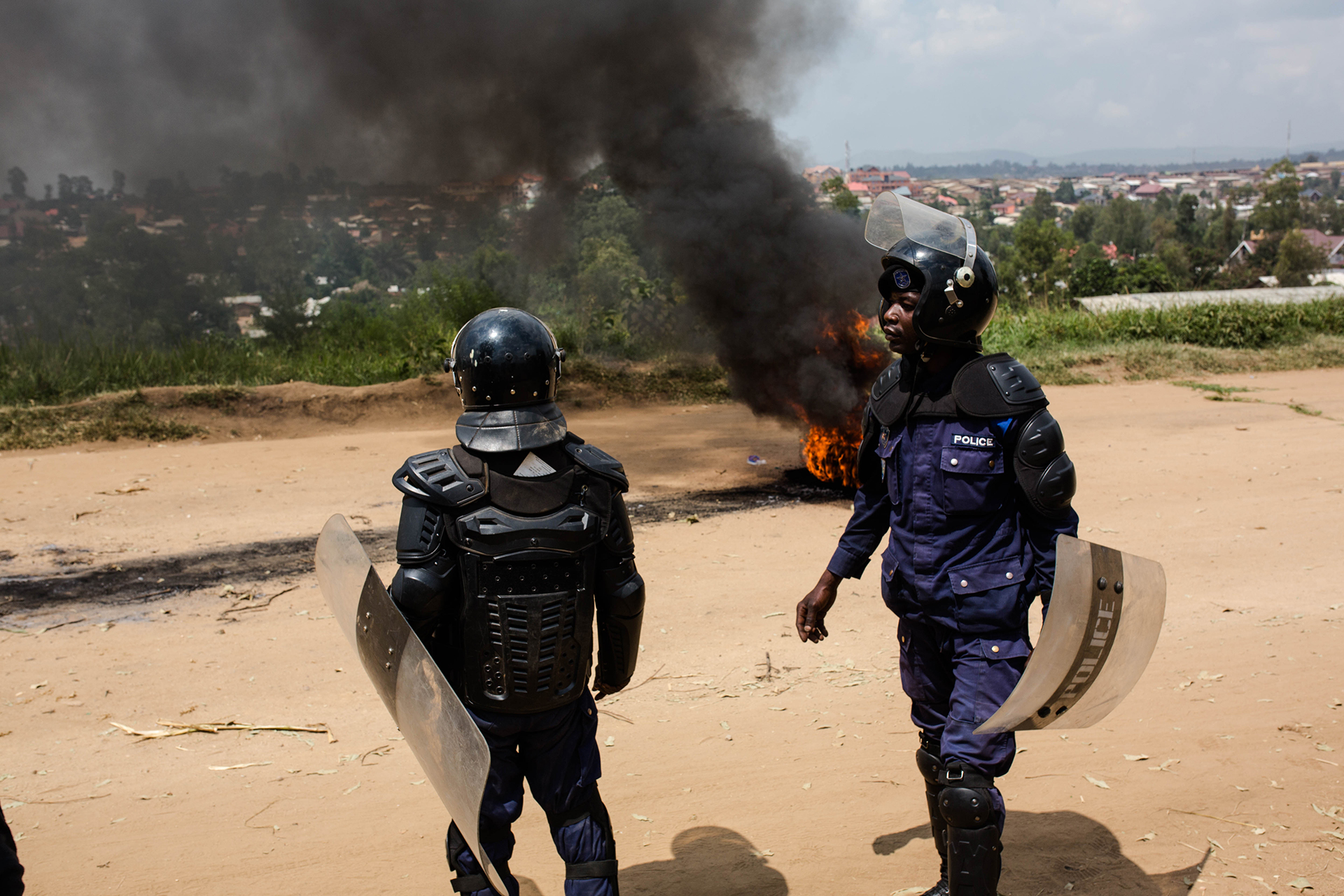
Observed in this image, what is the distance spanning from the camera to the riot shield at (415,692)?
2.13m

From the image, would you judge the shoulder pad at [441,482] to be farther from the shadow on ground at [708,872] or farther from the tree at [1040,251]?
the tree at [1040,251]

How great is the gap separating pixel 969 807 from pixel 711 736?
1740mm

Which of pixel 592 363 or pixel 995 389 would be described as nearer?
pixel 995 389

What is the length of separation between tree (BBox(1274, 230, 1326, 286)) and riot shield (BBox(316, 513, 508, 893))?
4814cm

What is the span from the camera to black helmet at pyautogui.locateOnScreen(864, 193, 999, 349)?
8.89 ft

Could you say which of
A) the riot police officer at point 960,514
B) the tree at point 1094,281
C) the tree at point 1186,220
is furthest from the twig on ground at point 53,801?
the tree at point 1186,220

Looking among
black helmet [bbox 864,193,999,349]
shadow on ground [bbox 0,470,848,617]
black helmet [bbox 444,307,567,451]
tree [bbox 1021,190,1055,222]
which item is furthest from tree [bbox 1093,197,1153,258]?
black helmet [bbox 444,307,567,451]

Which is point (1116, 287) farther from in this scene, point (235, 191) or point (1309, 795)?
point (1309, 795)

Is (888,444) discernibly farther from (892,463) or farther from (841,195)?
(841,195)

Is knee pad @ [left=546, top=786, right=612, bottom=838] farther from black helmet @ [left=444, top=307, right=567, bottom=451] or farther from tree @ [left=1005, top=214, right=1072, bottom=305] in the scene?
tree @ [left=1005, top=214, right=1072, bottom=305]

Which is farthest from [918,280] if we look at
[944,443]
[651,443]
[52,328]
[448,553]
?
[52,328]

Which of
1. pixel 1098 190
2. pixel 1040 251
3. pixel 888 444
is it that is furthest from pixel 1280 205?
pixel 1098 190

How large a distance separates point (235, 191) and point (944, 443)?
14.7 meters

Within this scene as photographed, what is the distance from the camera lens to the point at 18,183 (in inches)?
551
